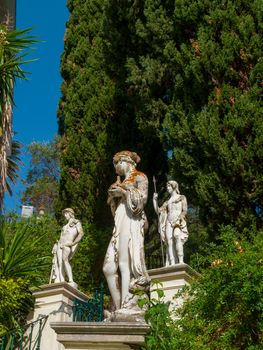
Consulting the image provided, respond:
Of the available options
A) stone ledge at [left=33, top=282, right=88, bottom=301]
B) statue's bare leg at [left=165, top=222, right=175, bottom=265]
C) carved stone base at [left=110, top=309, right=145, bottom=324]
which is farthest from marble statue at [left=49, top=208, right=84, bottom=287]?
carved stone base at [left=110, top=309, right=145, bottom=324]

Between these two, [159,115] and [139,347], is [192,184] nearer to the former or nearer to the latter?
[159,115]

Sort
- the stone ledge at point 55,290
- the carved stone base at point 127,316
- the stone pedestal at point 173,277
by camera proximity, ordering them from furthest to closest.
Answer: the stone ledge at point 55,290, the stone pedestal at point 173,277, the carved stone base at point 127,316

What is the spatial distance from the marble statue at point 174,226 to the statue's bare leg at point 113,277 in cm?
492

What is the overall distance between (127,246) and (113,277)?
0.30 m

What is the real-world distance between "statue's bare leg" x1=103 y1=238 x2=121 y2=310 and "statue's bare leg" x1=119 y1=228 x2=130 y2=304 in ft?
0.21

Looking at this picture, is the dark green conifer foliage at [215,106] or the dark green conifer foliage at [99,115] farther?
the dark green conifer foliage at [99,115]

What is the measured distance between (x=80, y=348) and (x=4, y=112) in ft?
25.7

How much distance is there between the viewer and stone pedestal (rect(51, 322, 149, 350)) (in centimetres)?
426

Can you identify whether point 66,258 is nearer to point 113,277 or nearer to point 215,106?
point 215,106

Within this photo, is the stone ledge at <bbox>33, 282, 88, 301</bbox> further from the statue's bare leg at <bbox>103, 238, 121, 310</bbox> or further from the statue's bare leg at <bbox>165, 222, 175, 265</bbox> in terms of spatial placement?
the statue's bare leg at <bbox>103, 238, 121, 310</bbox>

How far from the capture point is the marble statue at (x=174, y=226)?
10.1m

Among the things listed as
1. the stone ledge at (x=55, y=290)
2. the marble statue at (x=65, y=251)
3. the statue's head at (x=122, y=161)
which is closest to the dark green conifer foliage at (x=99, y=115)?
the marble statue at (x=65, y=251)

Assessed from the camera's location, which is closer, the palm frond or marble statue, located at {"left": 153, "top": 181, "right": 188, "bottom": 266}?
marble statue, located at {"left": 153, "top": 181, "right": 188, "bottom": 266}

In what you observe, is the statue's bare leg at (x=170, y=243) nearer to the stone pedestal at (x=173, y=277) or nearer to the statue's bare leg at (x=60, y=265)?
the stone pedestal at (x=173, y=277)
